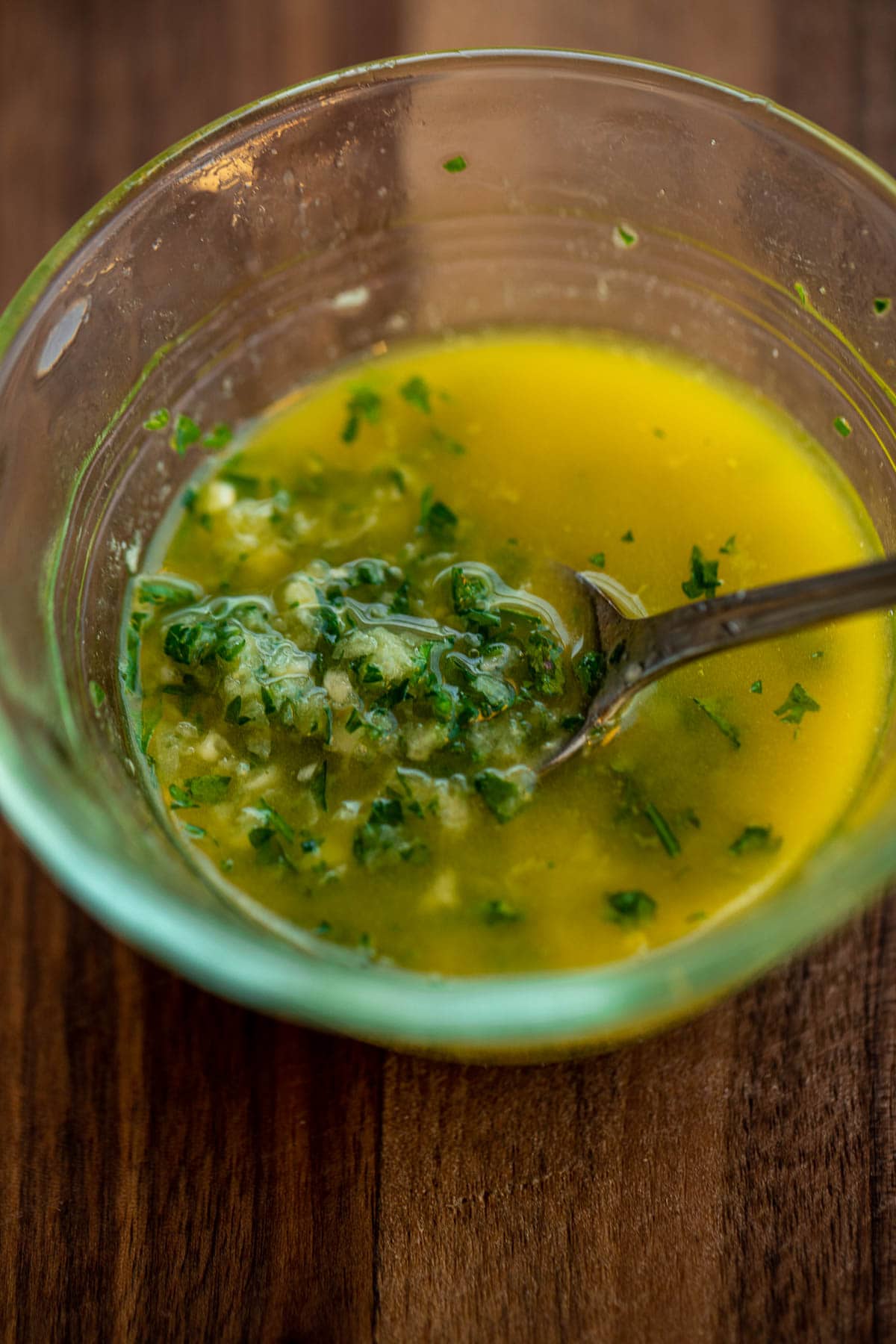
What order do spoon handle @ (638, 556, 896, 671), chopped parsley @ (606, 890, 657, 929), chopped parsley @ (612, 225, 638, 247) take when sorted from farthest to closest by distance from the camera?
chopped parsley @ (612, 225, 638, 247) < chopped parsley @ (606, 890, 657, 929) < spoon handle @ (638, 556, 896, 671)

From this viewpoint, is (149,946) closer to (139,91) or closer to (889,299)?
(889,299)

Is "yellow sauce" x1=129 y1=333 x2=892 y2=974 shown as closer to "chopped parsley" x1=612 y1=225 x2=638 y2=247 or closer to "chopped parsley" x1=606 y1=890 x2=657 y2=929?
"chopped parsley" x1=606 y1=890 x2=657 y2=929

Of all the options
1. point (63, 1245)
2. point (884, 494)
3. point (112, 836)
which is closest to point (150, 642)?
point (112, 836)

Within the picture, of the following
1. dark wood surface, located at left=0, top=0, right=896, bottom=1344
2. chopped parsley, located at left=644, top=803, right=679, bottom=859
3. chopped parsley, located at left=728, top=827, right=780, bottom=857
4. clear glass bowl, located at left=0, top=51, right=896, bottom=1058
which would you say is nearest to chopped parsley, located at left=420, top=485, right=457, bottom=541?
clear glass bowl, located at left=0, top=51, right=896, bottom=1058

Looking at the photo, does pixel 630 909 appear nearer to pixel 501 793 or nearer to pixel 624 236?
pixel 501 793

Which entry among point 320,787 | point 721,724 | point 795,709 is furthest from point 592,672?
point 320,787

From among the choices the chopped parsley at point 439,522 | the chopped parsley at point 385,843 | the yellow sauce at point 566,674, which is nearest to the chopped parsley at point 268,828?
the yellow sauce at point 566,674

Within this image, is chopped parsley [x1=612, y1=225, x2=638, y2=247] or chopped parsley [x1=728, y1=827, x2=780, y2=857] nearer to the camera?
chopped parsley [x1=728, y1=827, x2=780, y2=857]
